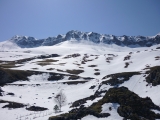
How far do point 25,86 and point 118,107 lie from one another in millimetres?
59693

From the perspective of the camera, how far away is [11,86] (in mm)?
88375

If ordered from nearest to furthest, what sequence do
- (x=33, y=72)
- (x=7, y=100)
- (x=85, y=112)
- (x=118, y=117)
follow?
1. (x=118, y=117)
2. (x=85, y=112)
3. (x=7, y=100)
4. (x=33, y=72)

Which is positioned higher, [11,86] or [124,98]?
[124,98]

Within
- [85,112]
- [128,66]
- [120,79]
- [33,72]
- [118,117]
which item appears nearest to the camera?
[118,117]

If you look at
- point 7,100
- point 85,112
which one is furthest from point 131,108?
point 7,100

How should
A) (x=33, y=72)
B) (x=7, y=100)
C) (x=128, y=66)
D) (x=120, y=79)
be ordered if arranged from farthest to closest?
(x=128, y=66) → (x=33, y=72) → (x=120, y=79) → (x=7, y=100)

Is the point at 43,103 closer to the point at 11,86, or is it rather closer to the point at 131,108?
the point at 11,86

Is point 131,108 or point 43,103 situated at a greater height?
point 131,108

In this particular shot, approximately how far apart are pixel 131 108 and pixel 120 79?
133 feet

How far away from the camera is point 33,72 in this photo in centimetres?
11575

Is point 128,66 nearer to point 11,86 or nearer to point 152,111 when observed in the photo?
point 11,86

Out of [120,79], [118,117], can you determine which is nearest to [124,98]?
[118,117]

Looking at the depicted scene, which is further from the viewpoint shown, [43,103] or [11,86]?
[11,86]

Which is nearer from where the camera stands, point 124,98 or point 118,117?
point 118,117
